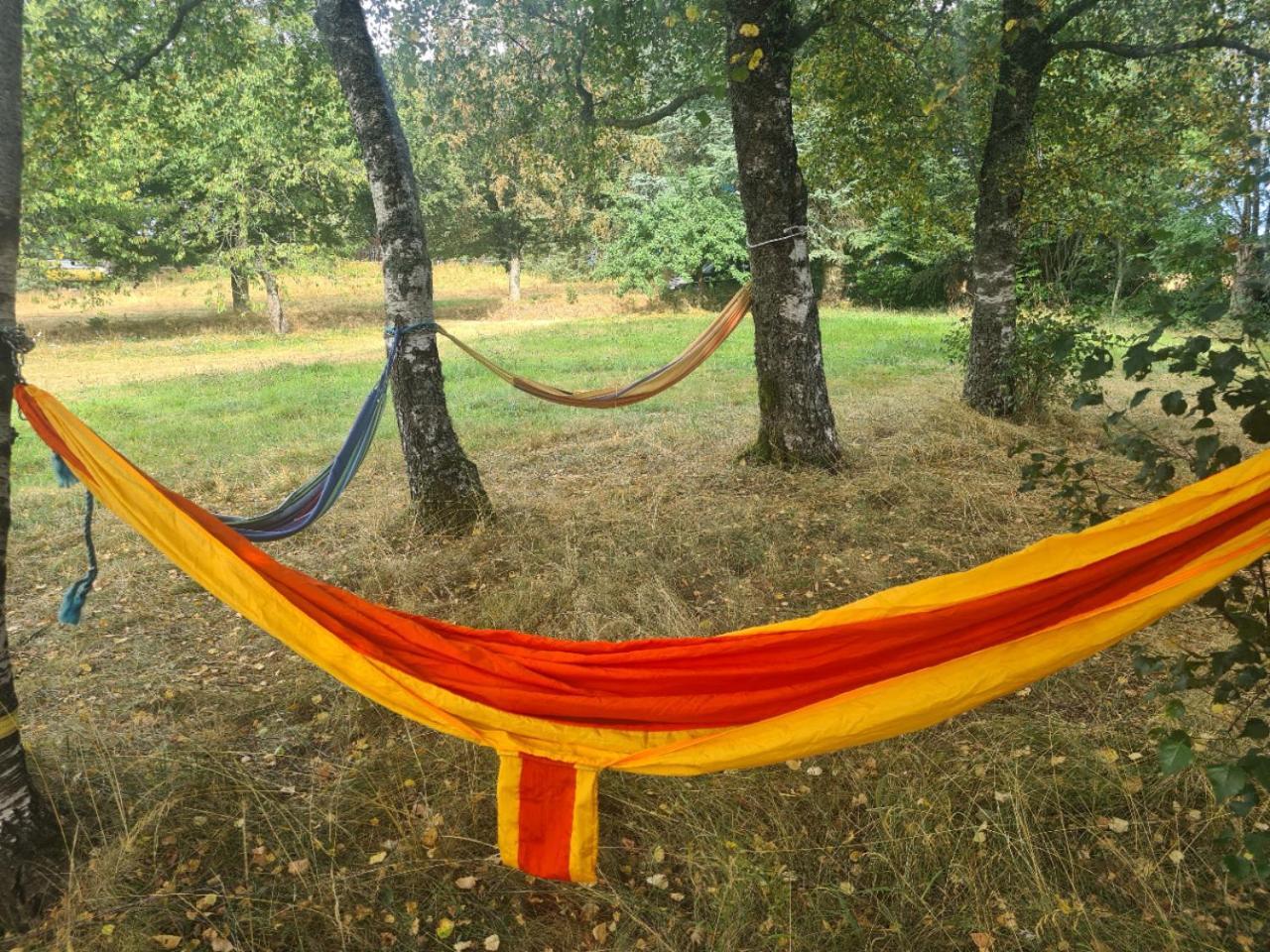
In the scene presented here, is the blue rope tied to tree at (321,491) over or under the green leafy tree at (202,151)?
under

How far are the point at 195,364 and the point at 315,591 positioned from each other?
36.8 ft

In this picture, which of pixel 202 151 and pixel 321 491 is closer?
pixel 321 491

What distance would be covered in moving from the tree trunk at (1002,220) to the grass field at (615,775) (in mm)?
657

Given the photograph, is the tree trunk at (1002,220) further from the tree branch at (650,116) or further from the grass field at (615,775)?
the tree branch at (650,116)

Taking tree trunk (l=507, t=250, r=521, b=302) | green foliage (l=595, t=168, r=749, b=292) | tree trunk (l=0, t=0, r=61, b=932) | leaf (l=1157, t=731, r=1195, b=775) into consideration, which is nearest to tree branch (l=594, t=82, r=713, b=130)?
tree trunk (l=0, t=0, r=61, b=932)

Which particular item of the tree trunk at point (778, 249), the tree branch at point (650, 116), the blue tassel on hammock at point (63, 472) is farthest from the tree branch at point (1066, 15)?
the blue tassel on hammock at point (63, 472)

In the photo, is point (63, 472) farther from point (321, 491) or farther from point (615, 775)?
point (615, 775)

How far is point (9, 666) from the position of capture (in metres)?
1.54

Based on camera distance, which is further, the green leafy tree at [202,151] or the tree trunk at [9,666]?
the green leafy tree at [202,151]

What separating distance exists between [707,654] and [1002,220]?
4.48m

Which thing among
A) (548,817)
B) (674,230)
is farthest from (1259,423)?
(674,230)

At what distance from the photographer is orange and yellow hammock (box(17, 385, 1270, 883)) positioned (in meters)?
1.30

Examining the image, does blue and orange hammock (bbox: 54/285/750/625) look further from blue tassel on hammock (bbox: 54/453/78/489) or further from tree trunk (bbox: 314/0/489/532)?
tree trunk (bbox: 314/0/489/532)

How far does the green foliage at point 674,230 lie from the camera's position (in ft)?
50.0
